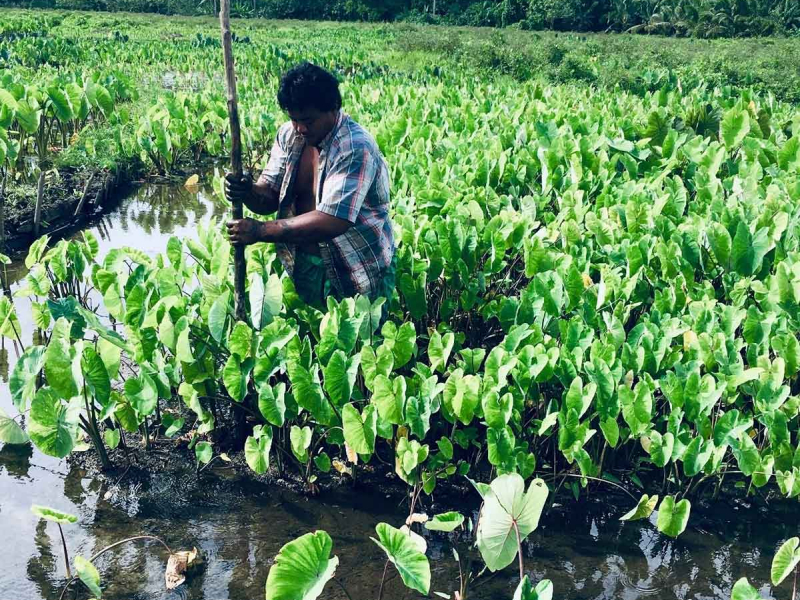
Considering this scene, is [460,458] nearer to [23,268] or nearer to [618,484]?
[618,484]

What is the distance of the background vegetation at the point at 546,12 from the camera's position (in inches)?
1038

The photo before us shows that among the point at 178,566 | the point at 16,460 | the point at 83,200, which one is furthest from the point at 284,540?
the point at 83,200

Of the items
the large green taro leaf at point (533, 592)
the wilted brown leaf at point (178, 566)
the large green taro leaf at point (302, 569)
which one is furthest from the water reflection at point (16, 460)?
the large green taro leaf at point (533, 592)

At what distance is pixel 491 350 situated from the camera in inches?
123

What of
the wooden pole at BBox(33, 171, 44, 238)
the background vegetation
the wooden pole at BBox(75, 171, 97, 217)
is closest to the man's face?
the wooden pole at BBox(33, 171, 44, 238)

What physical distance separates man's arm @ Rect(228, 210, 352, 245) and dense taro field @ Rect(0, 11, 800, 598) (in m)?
0.16

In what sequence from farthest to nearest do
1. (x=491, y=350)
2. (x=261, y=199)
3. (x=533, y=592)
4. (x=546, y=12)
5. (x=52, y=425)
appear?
(x=546, y=12) → (x=491, y=350) → (x=261, y=199) → (x=52, y=425) → (x=533, y=592)

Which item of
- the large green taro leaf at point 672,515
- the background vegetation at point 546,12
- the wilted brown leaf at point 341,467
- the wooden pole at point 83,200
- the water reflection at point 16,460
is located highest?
the background vegetation at point 546,12

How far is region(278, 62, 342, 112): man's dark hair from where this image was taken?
2576 mm

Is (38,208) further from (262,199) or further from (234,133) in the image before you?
(234,133)

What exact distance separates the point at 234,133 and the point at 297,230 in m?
0.38

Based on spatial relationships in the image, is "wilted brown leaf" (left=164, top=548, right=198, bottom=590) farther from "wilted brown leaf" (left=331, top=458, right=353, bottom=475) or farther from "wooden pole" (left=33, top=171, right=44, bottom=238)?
"wooden pole" (left=33, top=171, right=44, bottom=238)

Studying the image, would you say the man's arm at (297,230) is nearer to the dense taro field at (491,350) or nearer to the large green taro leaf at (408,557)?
the dense taro field at (491,350)

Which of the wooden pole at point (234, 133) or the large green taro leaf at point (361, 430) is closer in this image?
the large green taro leaf at point (361, 430)
